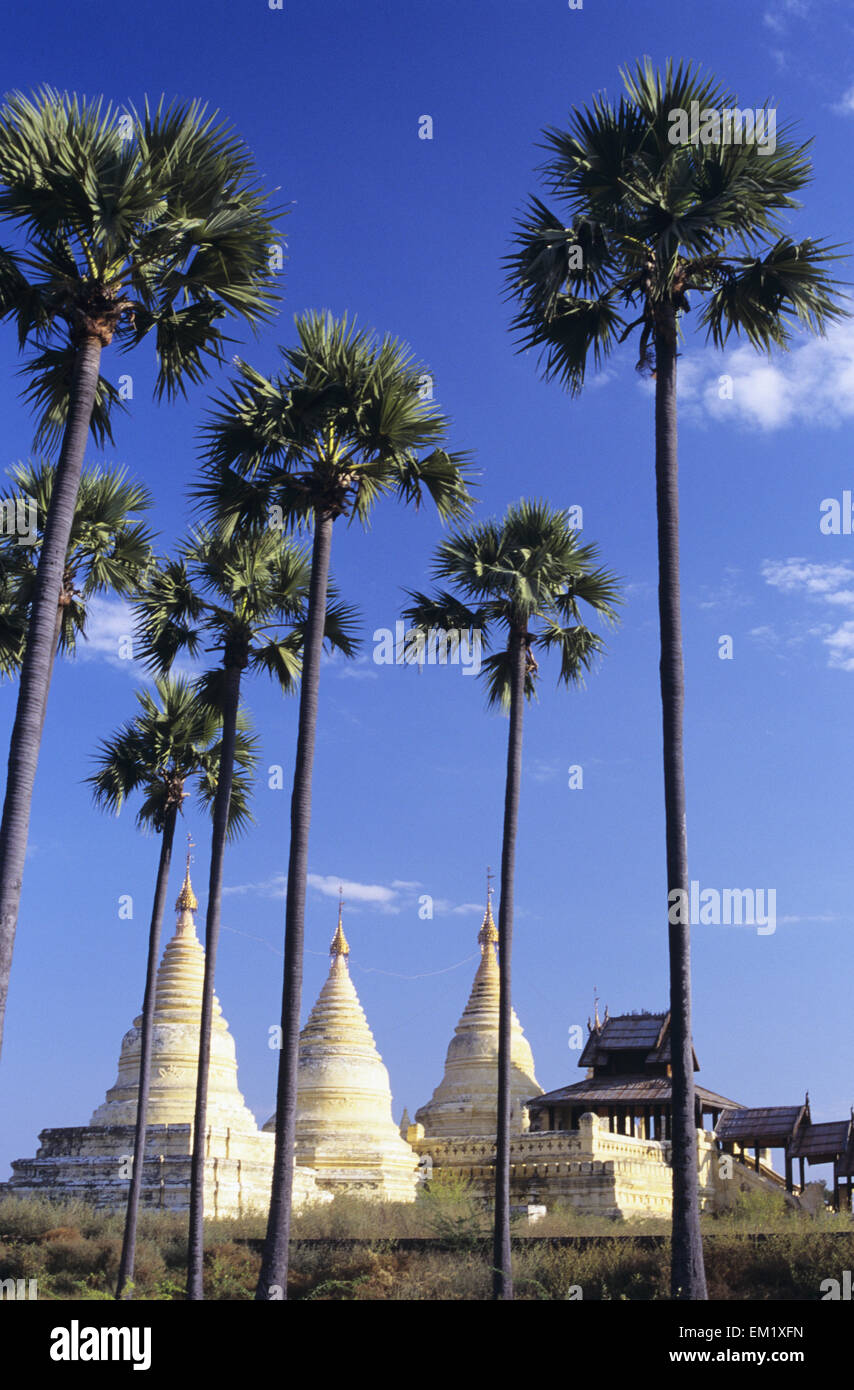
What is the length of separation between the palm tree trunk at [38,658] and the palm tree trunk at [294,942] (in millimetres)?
4508

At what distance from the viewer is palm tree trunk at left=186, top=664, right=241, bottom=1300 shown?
23.3 metres

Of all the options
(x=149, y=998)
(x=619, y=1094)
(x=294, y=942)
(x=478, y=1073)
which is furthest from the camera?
(x=478, y=1073)

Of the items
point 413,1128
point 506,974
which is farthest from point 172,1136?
point 506,974

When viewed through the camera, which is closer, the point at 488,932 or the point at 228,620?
the point at 228,620

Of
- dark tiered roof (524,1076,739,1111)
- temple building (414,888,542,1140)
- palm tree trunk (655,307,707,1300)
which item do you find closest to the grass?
palm tree trunk (655,307,707,1300)

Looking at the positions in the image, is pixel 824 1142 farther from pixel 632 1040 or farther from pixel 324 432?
pixel 324 432

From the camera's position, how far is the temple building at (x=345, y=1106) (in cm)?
4303

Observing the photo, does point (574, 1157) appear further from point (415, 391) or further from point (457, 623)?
point (415, 391)

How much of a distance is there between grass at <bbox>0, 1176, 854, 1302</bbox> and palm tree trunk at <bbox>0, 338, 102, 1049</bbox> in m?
6.84

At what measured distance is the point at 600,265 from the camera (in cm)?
1891

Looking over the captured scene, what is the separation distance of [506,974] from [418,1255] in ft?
18.8

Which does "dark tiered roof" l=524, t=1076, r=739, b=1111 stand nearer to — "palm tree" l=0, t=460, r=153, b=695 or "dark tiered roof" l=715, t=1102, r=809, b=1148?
"dark tiered roof" l=715, t=1102, r=809, b=1148

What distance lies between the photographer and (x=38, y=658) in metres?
15.3

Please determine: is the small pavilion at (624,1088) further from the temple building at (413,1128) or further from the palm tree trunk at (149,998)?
the palm tree trunk at (149,998)
